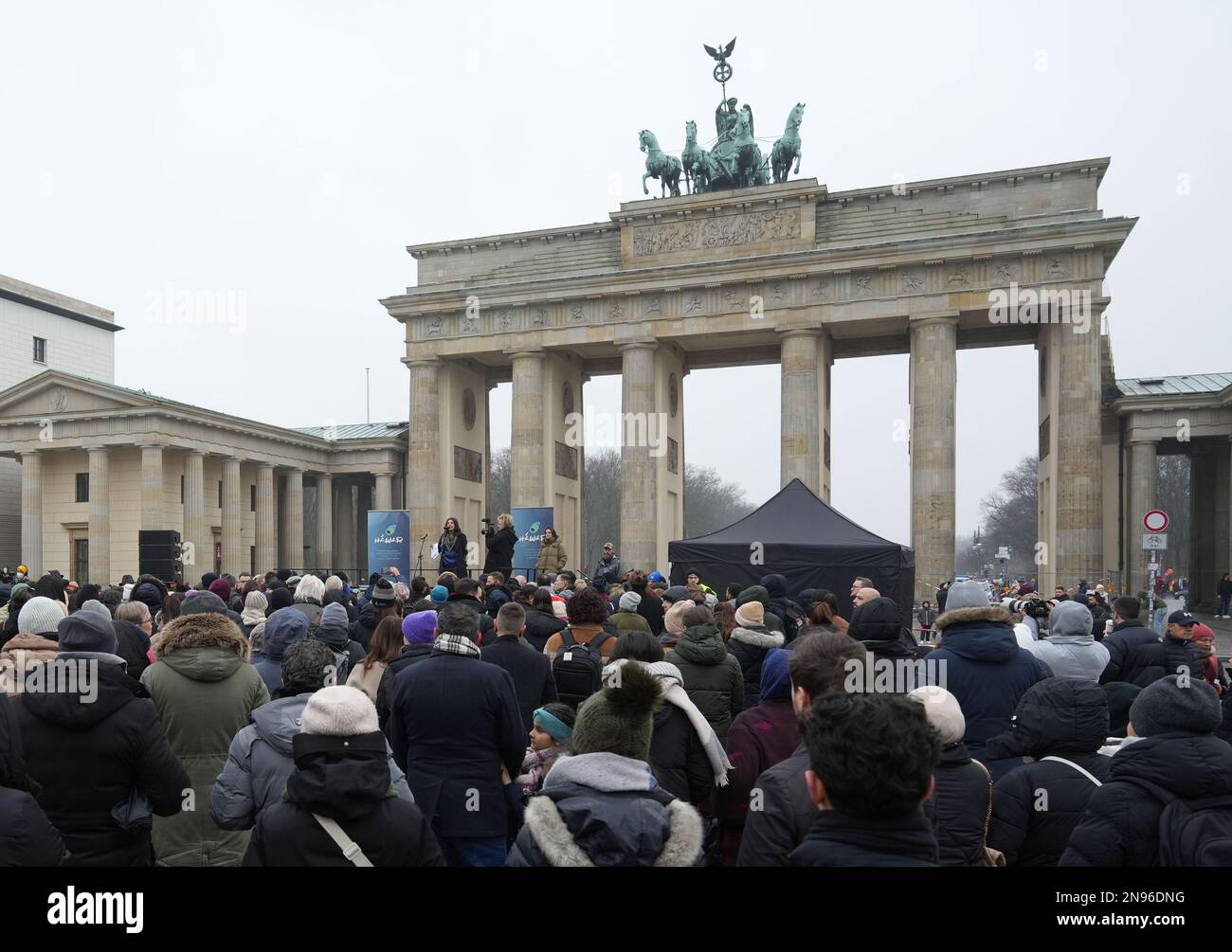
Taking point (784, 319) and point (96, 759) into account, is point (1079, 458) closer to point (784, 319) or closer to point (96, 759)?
point (784, 319)

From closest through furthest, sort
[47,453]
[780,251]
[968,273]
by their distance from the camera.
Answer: [968,273]
[780,251]
[47,453]

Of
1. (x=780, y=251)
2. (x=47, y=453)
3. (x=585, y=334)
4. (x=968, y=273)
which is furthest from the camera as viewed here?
(x=47, y=453)

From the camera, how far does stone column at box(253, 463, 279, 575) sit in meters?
44.9

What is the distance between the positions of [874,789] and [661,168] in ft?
130

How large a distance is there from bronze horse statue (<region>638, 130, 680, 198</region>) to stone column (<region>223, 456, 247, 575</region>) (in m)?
23.4

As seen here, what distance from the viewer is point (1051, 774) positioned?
386 cm

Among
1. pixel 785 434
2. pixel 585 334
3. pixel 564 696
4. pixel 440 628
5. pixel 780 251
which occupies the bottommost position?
pixel 564 696

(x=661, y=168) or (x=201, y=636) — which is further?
(x=661, y=168)

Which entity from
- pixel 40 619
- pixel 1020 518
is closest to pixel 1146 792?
pixel 40 619
